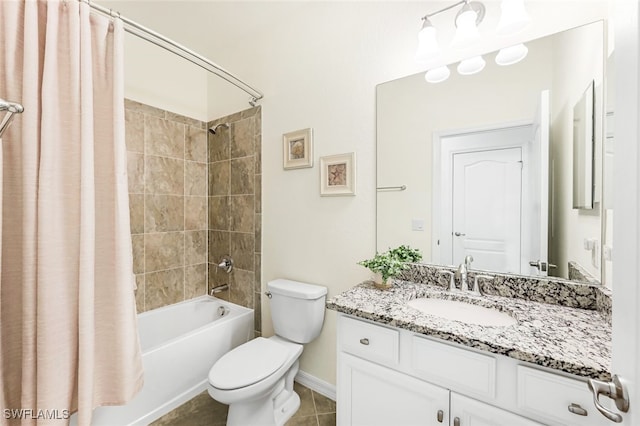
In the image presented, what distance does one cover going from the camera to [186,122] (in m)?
2.30

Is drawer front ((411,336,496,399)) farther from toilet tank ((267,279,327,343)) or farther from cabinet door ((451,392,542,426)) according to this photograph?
toilet tank ((267,279,327,343))

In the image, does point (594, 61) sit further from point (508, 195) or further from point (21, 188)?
point (21, 188)

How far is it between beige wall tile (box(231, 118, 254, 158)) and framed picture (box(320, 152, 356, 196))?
2.41ft

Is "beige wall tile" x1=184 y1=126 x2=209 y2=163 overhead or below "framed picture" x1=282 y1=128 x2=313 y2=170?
overhead

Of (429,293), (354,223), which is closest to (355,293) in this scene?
(429,293)

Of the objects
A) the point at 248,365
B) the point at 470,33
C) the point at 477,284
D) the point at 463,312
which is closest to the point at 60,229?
the point at 248,365

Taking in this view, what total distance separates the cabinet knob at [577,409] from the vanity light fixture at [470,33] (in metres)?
1.32

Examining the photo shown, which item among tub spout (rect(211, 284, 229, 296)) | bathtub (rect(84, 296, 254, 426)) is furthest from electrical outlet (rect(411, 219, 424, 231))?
tub spout (rect(211, 284, 229, 296))

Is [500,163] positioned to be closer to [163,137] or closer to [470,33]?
[470,33]

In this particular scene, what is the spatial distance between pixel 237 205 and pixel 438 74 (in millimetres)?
1714

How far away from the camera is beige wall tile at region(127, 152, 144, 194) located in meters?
1.94

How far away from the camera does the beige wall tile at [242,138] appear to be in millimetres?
2105

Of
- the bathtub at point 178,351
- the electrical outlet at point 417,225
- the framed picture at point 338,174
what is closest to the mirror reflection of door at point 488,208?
the electrical outlet at point 417,225

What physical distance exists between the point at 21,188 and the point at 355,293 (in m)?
1.35
